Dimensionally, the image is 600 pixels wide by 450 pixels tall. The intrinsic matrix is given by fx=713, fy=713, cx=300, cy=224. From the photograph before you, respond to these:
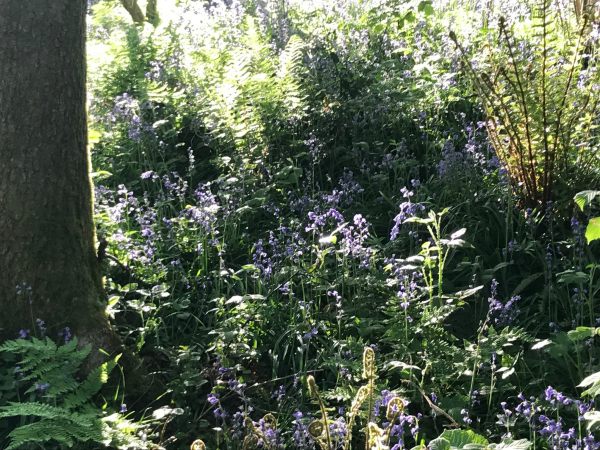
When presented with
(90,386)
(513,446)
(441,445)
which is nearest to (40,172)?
(90,386)

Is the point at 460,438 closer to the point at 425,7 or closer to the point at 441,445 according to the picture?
the point at 441,445

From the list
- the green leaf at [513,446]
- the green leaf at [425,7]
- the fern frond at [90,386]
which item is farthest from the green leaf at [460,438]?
the green leaf at [425,7]

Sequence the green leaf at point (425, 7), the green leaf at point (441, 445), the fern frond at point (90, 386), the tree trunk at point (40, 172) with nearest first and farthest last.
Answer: the green leaf at point (441, 445)
the fern frond at point (90, 386)
the tree trunk at point (40, 172)
the green leaf at point (425, 7)

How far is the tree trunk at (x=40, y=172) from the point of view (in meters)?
3.24

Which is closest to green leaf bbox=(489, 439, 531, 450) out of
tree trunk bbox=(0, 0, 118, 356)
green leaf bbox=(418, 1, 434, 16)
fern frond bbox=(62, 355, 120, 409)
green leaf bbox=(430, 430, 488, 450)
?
green leaf bbox=(430, 430, 488, 450)

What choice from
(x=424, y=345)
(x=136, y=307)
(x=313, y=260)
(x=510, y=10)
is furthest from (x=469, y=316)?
(x=510, y=10)

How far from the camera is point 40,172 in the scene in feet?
10.7

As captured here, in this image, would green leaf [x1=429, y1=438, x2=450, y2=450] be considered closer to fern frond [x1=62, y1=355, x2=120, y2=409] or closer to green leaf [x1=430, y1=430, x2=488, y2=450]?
green leaf [x1=430, y1=430, x2=488, y2=450]

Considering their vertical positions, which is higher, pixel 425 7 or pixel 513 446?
pixel 425 7

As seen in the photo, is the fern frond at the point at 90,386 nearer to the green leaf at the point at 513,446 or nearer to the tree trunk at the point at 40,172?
the tree trunk at the point at 40,172

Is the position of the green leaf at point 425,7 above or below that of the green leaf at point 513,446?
above

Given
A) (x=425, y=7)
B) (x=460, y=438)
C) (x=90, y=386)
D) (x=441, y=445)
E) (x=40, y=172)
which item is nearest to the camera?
(x=441, y=445)

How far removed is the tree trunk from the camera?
10.6 ft

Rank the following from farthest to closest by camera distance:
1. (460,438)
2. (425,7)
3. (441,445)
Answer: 1. (425,7)
2. (460,438)
3. (441,445)
